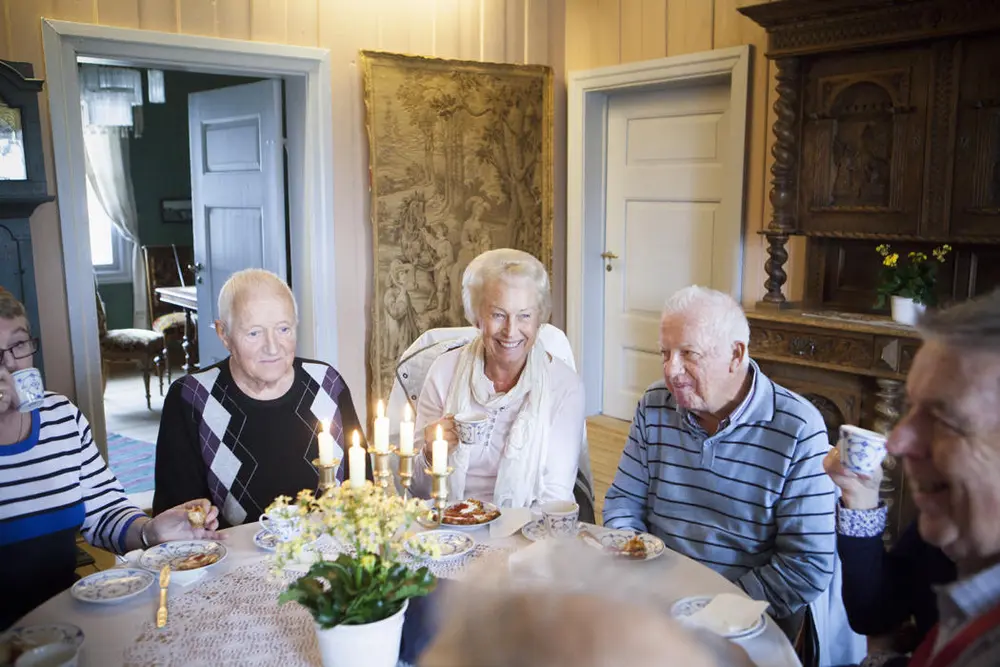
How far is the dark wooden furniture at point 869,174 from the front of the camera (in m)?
3.37

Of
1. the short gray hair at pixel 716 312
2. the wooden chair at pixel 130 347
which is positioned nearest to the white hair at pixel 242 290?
the short gray hair at pixel 716 312

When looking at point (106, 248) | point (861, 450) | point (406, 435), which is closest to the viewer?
point (861, 450)

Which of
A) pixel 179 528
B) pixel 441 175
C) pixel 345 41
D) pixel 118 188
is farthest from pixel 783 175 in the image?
pixel 118 188

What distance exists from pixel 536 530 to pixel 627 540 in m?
0.20

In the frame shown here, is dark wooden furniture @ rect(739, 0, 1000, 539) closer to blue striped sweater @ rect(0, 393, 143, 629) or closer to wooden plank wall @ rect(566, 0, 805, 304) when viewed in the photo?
wooden plank wall @ rect(566, 0, 805, 304)

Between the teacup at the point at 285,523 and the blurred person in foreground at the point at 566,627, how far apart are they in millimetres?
1125

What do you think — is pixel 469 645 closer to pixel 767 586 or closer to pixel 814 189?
pixel 767 586

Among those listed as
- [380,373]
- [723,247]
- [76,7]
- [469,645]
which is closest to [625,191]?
[723,247]

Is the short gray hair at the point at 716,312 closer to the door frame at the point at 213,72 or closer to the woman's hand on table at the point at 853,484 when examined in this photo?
the woman's hand on table at the point at 853,484

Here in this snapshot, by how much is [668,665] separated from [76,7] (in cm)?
382

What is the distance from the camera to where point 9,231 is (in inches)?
131

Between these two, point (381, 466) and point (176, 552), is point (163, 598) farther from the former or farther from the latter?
point (381, 466)

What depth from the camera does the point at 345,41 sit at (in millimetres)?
4316

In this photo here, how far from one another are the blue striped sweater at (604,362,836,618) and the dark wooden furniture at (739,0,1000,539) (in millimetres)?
1608
